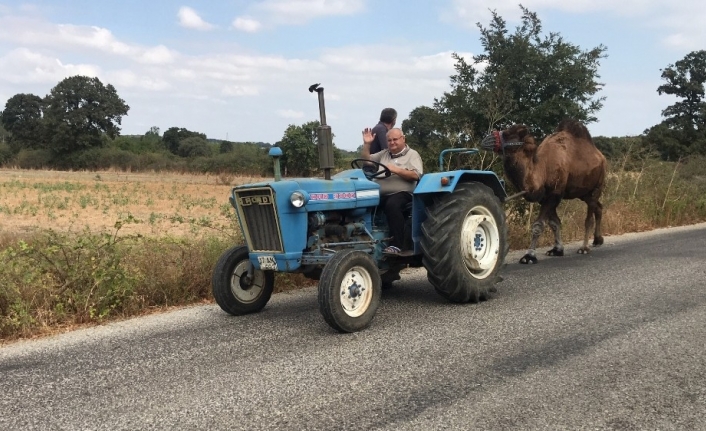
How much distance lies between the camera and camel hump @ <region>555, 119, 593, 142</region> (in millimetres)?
10266

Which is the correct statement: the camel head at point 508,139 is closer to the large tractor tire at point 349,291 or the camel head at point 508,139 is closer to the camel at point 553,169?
the camel at point 553,169

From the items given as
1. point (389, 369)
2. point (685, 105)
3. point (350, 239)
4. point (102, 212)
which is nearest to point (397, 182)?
point (350, 239)

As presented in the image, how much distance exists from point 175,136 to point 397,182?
89.1 m

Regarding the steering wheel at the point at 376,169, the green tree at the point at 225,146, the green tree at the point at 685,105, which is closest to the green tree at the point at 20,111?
the green tree at the point at 225,146

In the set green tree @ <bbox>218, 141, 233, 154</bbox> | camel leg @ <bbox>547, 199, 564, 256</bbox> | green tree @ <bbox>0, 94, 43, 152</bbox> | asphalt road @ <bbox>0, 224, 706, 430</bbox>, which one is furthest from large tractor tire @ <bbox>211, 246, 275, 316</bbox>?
green tree @ <bbox>0, 94, 43, 152</bbox>

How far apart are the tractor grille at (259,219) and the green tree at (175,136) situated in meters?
86.4

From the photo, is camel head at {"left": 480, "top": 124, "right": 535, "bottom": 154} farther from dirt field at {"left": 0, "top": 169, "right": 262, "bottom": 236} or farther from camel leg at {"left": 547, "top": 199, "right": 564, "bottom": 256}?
dirt field at {"left": 0, "top": 169, "right": 262, "bottom": 236}

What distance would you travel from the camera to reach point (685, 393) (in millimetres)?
3631

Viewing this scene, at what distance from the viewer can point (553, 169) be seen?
370 inches

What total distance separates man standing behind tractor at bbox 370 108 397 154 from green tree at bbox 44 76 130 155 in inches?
2811

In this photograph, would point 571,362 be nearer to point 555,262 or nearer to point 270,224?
point 270,224

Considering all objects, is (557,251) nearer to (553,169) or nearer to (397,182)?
(553,169)

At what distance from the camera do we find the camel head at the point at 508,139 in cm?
888

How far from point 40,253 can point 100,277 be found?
61cm
